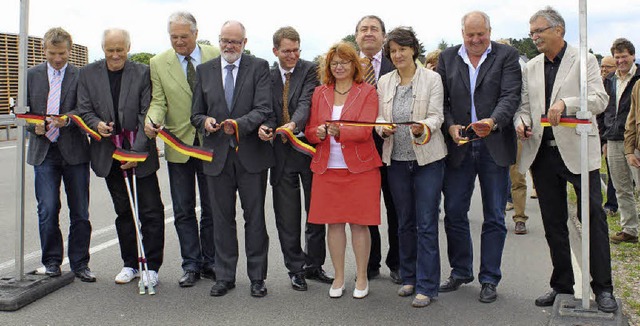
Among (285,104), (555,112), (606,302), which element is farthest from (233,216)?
(606,302)

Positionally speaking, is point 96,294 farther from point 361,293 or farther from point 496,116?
point 496,116

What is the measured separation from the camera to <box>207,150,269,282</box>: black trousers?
6.29 metres

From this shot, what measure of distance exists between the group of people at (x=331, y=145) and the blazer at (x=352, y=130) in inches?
0.5

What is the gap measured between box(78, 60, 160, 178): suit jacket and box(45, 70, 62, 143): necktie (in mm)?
217

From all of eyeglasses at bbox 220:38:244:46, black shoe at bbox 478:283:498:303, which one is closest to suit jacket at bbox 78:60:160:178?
eyeglasses at bbox 220:38:244:46

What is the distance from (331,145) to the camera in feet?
20.0

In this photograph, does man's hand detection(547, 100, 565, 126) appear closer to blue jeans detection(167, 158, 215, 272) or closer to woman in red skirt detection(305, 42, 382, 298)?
woman in red skirt detection(305, 42, 382, 298)

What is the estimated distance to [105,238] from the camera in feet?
28.1

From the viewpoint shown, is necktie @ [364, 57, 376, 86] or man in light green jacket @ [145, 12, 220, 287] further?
necktie @ [364, 57, 376, 86]

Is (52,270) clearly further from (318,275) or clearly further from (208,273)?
(318,275)

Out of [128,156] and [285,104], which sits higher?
[285,104]

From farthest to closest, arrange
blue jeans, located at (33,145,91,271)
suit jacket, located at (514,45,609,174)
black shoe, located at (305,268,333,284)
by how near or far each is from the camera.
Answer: black shoe, located at (305,268,333,284) → blue jeans, located at (33,145,91,271) → suit jacket, located at (514,45,609,174)

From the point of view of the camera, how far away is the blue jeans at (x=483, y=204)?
19.7ft

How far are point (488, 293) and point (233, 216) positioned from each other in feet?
7.54
